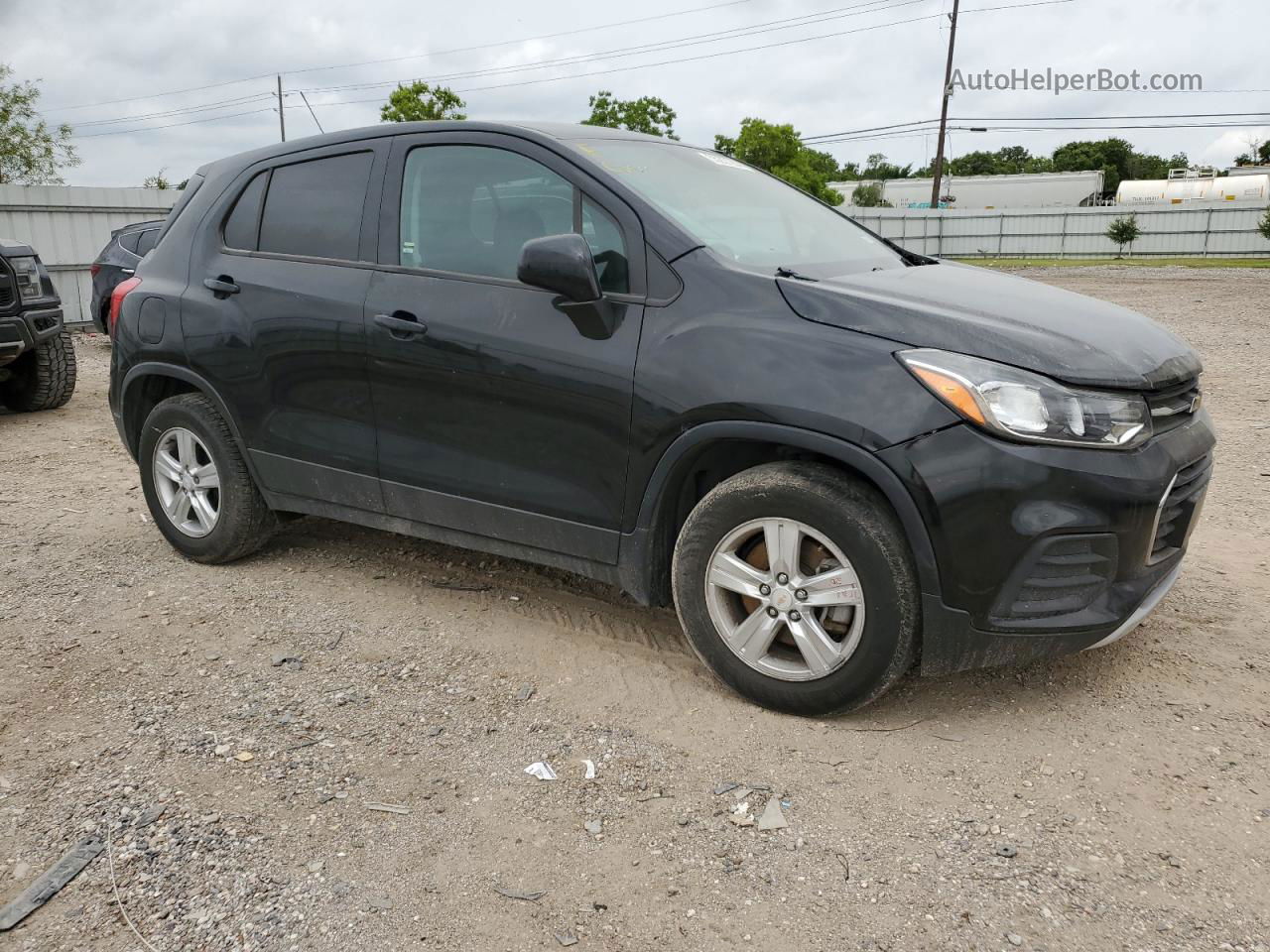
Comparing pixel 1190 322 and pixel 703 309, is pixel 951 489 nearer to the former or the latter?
pixel 703 309

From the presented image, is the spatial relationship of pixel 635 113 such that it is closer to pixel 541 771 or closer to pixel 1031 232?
pixel 1031 232

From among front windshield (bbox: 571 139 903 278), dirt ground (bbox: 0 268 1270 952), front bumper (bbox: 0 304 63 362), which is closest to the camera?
dirt ground (bbox: 0 268 1270 952)

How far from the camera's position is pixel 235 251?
4.32 m

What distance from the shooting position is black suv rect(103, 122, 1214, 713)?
2824mm

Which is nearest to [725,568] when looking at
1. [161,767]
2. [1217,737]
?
[1217,737]

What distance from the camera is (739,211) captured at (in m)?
3.76

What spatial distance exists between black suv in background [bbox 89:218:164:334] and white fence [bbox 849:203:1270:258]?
1159 inches

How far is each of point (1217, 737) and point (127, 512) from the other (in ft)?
17.2

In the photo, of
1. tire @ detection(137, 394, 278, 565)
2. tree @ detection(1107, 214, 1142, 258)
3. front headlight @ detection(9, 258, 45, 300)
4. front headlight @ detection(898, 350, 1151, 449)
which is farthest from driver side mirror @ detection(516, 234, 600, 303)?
tree @ detection(1107, 214, 1142, 258)

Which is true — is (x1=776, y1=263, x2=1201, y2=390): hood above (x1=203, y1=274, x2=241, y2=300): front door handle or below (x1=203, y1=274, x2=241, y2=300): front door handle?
below

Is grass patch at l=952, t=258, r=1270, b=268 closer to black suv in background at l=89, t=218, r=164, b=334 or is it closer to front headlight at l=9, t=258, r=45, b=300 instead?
black suv in background at l=89, t=218, r=164, b=334

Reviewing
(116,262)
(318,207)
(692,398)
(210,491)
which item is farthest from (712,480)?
(116,262)

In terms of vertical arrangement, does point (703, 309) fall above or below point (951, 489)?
above

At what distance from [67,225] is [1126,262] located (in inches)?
1136
